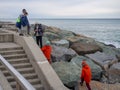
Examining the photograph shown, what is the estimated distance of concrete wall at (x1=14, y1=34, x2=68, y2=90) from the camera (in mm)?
8867

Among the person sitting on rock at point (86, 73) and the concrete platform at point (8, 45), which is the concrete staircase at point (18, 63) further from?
the person sitting on rock at point (86, 73)

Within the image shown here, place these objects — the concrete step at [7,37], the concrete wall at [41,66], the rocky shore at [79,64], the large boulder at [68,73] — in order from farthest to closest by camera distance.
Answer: the concrete step at [7,37]
the rocky shore at [79,64]
the large boulder at [68,73]
the concrete wall at [41,66]

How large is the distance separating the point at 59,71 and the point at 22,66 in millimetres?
1849

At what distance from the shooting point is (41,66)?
9492mm

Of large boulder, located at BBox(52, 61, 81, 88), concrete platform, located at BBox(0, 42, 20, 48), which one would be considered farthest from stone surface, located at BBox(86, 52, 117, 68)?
concrete platform, located at BBox(0, 42, 20, 48)

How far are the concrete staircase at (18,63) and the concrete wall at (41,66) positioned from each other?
0.56 ft

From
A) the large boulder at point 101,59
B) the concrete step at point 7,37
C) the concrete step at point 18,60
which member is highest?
the concrete step at point 7,37

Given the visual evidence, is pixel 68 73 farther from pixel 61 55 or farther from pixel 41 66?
pixel 61 55

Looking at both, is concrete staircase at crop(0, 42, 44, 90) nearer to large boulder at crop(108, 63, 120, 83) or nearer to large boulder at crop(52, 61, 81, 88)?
large boulder at crop(52, 61, 81, 88)

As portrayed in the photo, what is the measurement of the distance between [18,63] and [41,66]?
3.51 feet

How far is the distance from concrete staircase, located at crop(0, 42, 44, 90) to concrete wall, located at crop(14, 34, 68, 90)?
0.17m

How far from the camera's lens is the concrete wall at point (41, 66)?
29.1 feet

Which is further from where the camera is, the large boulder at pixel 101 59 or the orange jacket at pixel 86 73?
the large boulder at pixel 101 59

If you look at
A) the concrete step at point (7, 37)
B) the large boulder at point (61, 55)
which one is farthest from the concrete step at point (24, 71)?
the large boulder at point (61, 55)
